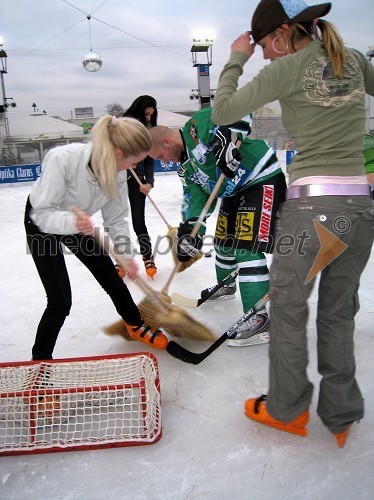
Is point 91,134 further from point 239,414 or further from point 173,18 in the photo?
point 173,18

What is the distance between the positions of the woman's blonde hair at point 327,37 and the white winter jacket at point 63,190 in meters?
0.76

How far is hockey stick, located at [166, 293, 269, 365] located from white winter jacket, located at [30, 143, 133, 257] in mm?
715

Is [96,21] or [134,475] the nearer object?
[134,475]

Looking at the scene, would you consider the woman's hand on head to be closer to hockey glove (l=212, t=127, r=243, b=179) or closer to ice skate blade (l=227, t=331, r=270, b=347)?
hockey glove (l=212, t=127, r=243, b=179)

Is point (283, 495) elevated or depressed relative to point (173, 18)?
depressed

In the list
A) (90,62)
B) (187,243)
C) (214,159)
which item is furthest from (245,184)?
(90,62)

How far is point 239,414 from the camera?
1445 millimetres

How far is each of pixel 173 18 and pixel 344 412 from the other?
1249 cm

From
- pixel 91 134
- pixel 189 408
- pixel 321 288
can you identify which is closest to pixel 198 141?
pixel 91 134

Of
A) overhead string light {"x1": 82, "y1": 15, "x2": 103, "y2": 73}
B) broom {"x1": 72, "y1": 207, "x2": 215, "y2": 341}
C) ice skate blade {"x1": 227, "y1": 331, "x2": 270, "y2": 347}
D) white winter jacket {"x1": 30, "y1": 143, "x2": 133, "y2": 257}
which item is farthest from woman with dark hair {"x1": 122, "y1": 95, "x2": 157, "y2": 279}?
overhead string light {"x1": 82, "y1": 15, "x2": 103, "y2": 73}

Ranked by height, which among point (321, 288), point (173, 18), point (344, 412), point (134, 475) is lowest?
point (134, 475)

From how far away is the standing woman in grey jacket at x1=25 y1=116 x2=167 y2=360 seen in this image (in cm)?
140

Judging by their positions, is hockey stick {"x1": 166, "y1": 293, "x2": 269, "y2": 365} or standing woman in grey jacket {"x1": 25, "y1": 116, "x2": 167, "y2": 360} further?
hockey stick {"x1": 166, "y1": 293, "x2": 269, "y2": 365}

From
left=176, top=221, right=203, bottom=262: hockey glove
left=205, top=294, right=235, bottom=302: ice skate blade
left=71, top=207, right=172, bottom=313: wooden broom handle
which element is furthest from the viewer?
left=205, top=294, right=235, bottom=302: ice skate blade
